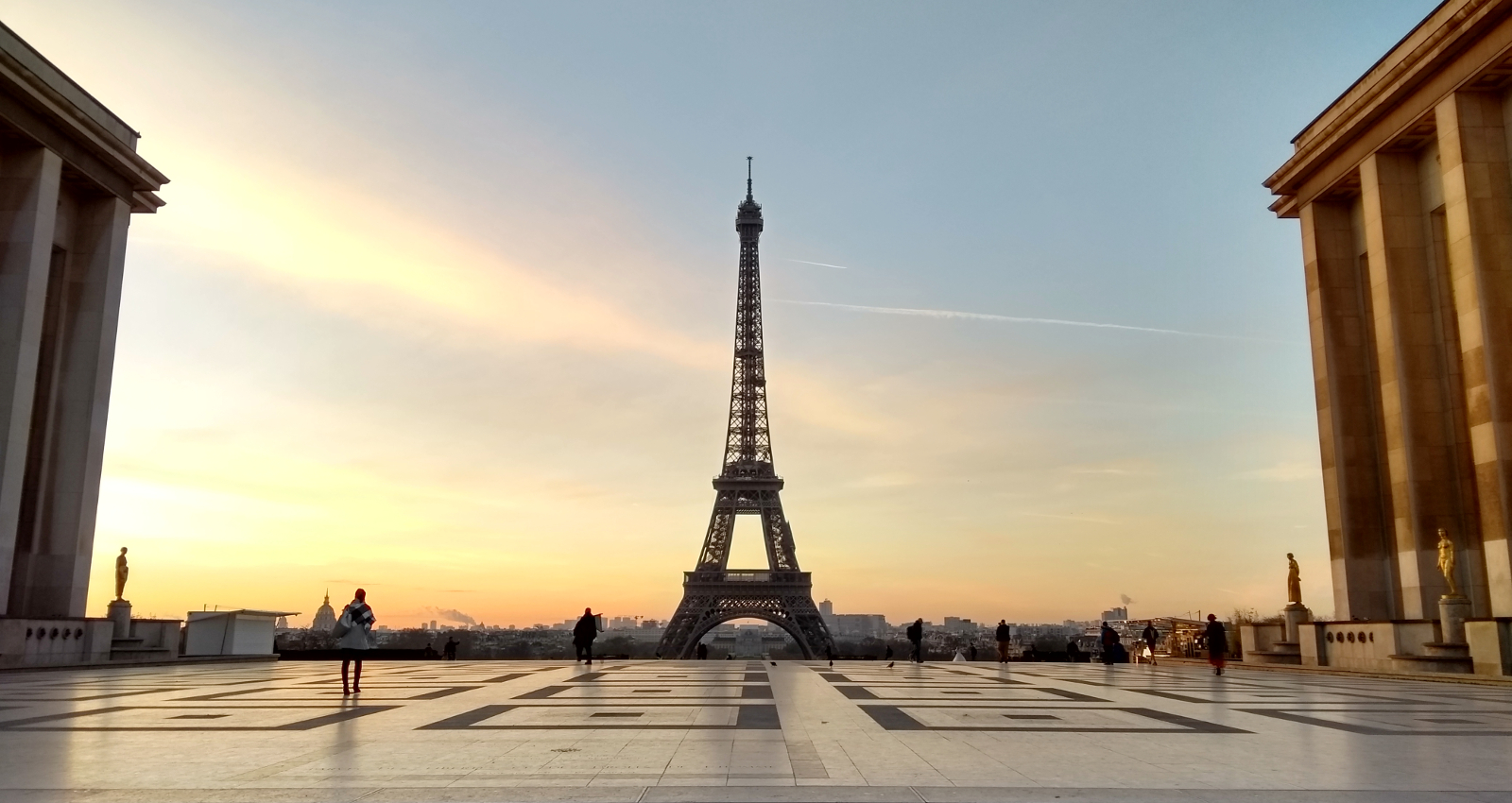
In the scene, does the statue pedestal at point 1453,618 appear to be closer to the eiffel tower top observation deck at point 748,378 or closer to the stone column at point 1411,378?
the stone column at point 1411,378

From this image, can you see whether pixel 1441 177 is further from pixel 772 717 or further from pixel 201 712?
pixel 201 712

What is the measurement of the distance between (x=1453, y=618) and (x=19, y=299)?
1575 inches

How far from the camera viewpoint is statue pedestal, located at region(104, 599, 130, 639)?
30.9 metres

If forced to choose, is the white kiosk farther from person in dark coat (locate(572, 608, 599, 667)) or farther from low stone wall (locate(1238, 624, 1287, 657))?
low stone wall (locate(1238, 624, 1287, 657))

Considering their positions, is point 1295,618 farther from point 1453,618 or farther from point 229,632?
point 229,632

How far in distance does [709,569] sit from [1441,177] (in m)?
58.6

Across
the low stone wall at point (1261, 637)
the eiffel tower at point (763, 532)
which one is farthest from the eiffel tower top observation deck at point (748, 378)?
the low stone wall at point (1261, 637)

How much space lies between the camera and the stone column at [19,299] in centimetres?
2900

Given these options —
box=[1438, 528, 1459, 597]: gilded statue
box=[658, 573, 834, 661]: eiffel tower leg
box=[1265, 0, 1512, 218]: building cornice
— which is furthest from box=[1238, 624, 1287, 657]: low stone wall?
box=[658, 573, 834, 661]: eiffel tower leg

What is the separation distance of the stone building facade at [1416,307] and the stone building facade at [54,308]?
39.9 metres

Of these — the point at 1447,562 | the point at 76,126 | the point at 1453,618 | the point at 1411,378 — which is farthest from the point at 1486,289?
the point at 76,126

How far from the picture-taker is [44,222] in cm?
3061

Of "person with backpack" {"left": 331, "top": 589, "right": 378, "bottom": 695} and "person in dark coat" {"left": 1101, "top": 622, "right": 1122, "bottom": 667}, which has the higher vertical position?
"person with backpack" {"left": 331, "top": 589, "right": 378, "bottom": 695}

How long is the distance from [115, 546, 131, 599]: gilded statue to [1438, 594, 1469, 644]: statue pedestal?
121 ft
